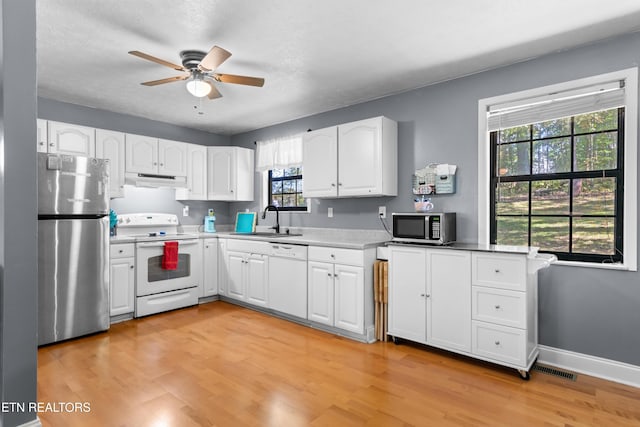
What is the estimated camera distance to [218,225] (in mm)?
5742

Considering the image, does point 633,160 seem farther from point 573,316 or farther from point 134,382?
point 134,382

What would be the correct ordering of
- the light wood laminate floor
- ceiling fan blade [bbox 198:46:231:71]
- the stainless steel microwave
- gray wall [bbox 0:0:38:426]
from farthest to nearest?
the stainless steel microwave
ceiling fan blade [bbox 198:46:231:71]
the light wood laminate floor
gray wall [bbox 0:0:38:426]

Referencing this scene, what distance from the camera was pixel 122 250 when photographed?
13.1 ft

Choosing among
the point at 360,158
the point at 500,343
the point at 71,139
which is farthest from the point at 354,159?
the point at 71,139

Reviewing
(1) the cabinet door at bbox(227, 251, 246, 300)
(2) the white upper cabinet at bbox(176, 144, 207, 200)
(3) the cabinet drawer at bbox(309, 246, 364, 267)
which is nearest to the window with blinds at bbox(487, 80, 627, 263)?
(3) the cabinet drawer at bbox(309, 246, 364, 267)

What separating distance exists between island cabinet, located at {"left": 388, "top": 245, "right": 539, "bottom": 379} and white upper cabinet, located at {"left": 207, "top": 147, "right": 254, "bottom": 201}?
279 cm

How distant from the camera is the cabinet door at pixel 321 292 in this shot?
3.58 metres

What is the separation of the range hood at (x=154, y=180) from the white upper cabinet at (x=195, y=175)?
0.35 ft

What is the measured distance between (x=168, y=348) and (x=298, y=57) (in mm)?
2771

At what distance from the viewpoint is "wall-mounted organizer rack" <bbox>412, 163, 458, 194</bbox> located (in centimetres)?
340

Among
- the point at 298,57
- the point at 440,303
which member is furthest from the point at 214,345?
the point at 298,57

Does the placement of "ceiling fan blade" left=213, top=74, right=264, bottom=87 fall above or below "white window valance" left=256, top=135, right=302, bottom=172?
above

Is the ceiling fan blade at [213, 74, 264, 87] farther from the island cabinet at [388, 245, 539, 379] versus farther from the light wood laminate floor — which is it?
the light wood laminate floor

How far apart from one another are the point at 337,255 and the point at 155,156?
2787 mm
